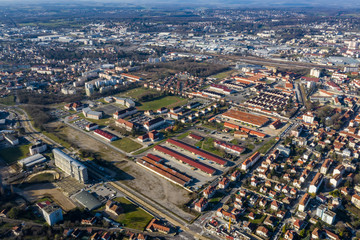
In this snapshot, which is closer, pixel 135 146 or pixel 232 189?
pixel 232 189

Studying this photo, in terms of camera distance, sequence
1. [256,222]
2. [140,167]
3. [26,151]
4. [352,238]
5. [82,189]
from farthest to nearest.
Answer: [26,151], [140,167], [82,189], [256,222], [352,238]

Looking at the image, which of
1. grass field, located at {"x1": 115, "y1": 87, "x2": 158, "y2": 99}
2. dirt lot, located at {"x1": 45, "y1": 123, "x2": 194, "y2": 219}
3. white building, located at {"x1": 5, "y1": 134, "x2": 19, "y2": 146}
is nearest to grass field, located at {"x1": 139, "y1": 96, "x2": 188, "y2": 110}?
grass field, located at {"x1": 115, "y1": 87, "x2": 158, "y2": 99}

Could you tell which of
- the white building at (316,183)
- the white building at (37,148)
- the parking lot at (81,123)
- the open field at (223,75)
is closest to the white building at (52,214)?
the white building at (37,148)

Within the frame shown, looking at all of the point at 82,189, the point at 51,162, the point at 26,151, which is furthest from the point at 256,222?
the point at 26,151

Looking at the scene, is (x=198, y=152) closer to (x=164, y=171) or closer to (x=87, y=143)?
(x=164, y=171)

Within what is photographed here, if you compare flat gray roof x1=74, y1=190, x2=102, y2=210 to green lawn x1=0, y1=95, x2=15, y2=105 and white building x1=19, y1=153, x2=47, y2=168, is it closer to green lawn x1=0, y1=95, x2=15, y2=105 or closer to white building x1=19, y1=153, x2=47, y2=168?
white building x1=19, y1=153, x2=47, y2=168

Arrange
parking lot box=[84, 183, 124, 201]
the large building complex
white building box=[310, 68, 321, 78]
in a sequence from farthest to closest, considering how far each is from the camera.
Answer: white building box=[310, 68, 321, 78] → the large building complex → parking lot box=[84, 183, 124, 201]

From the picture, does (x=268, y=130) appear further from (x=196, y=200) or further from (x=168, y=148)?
(x=196, y=200)

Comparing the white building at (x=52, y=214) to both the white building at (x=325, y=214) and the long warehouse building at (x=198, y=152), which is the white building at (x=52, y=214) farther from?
the white building at (x=325, y=214)
